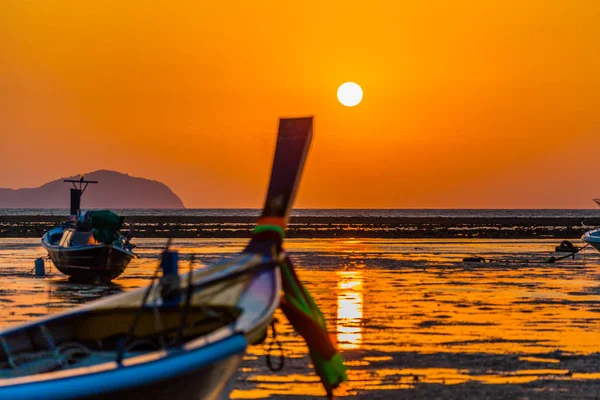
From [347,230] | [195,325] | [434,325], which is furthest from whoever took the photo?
[347,230]

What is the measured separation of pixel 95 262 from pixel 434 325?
54.6ft

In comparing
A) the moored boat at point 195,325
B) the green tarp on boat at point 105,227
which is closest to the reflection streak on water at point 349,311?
the moored boat at point 195,325

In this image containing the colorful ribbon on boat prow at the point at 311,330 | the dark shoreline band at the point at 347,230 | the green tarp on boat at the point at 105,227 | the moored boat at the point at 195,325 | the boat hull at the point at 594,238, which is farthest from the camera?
the dark shoreline band at the point at 347,230

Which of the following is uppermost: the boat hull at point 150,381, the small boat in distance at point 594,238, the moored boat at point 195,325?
the small boat in distance at point 594,238

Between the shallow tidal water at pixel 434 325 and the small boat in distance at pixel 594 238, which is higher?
the small boat in distance at pixel 594 238

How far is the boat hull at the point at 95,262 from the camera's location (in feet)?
115

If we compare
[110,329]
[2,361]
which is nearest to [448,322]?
[110,329]

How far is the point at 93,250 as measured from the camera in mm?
35250

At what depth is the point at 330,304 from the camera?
26906 mm

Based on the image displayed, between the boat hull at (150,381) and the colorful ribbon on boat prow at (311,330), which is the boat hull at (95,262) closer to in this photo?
the colorful ribbon on boat prow at (311,330)

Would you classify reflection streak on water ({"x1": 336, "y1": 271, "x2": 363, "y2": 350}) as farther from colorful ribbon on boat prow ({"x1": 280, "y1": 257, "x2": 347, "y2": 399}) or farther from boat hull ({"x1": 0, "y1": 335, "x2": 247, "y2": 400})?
boat hull ({"x1": 0, "y1": 335, "x2": 247, "y2": 400})

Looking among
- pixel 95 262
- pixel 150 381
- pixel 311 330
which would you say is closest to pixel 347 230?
pixel 95 262

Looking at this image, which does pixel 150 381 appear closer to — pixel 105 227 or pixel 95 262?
pixel 95 262

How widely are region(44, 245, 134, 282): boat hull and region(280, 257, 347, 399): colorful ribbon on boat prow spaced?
72.4 ft
